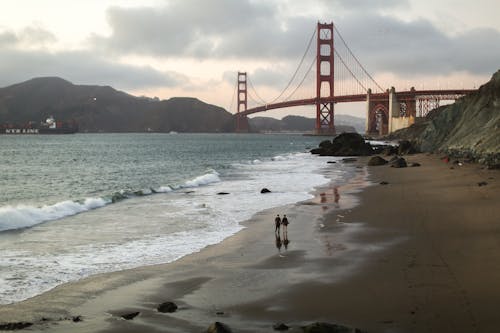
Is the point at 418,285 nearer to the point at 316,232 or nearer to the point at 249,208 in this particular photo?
the point at 316,232

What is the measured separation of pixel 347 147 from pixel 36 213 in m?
39.2

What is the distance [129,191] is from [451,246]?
57.0 feet

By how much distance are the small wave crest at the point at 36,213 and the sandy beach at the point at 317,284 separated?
21.8 ft

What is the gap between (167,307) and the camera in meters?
8.02

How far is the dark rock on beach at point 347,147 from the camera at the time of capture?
52.6 meters

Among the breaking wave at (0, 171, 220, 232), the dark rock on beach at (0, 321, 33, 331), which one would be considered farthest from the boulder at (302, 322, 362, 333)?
the breaking wave at (0, 171, 220, 232)

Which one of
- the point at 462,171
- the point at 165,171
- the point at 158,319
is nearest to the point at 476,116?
A: the point at 462,171

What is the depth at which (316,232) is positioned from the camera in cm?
1399

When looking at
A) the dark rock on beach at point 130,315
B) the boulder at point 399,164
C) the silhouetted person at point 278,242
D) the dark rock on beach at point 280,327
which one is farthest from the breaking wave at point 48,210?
the boulder at point 399,164

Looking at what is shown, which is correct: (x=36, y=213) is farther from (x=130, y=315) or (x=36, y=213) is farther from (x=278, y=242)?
(x=130, y=315)

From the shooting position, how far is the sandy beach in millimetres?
7383

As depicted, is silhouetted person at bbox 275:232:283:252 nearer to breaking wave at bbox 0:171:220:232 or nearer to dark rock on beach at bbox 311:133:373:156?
breaking wave at bbox 0:171:220:232

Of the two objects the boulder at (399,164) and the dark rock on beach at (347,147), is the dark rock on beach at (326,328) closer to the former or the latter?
the boulder at (399,164)

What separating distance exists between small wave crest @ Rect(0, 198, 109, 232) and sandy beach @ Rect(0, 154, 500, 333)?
21.8ft
